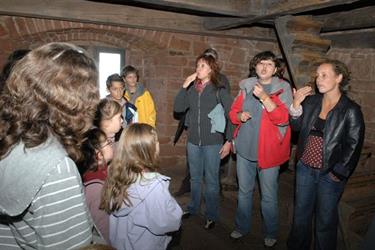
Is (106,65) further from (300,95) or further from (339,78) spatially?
(339,78)

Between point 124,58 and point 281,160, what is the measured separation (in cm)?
367

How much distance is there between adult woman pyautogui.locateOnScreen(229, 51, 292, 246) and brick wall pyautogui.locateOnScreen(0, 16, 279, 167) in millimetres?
→ 2455

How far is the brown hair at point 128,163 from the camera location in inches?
78.4

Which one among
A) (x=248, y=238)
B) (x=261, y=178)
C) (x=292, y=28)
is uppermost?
(x=292, y=28)

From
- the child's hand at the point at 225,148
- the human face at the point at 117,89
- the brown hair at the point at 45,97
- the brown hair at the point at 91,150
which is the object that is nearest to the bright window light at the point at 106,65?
the human face at the point at 117,89

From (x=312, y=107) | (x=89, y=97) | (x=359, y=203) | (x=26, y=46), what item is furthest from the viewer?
(x=26, y=46)

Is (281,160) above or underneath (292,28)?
underneath

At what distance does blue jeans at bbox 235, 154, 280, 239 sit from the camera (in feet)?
10.0

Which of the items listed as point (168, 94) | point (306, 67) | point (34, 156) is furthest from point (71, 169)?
point (168, 94)

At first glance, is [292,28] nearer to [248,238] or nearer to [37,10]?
[248,238]

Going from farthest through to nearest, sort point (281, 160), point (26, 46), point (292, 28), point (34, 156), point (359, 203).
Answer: point (26, 46), point (292, 28), point (359, 203), point (281, 160), point (34, 156)

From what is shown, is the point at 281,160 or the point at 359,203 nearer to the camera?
the point at 281,160

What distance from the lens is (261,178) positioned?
308 cm

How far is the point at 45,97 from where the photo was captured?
3.67ft
